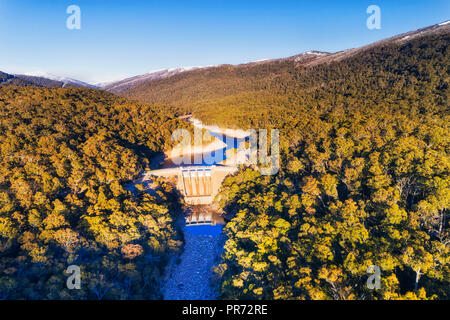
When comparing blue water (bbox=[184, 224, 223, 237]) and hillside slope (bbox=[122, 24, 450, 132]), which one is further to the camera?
hillside slope (bbox=[122, 24, 450, 132])

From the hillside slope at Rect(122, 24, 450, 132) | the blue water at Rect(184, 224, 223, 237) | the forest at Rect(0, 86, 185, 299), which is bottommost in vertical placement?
the blue water at Rect(184, 224, 223, 237)

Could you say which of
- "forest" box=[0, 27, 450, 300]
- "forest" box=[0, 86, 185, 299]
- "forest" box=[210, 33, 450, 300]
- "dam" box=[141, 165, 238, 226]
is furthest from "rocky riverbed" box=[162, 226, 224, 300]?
"dam" box=[141, 165, 238, 226]

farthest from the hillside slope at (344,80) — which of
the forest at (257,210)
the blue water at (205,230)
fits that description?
the blue water at (205,230)

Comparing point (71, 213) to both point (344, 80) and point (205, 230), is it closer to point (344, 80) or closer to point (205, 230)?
point (205, 230)

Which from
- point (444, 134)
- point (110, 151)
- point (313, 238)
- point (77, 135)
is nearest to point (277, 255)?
point (313, 238)

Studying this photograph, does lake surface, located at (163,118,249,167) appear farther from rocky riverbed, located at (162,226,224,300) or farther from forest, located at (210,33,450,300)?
rocky riverbed, located at (162,226,224,300)

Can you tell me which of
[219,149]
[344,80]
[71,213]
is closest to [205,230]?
[71,213]

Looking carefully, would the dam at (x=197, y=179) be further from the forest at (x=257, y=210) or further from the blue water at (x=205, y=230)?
the blue water at (x=205, y=230)
